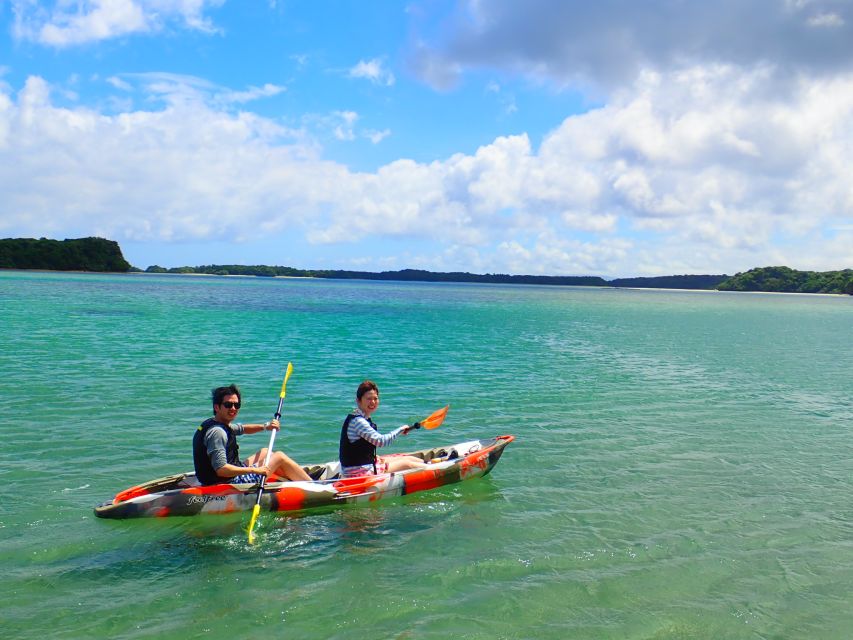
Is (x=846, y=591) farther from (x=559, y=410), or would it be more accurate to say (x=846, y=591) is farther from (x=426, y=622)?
(x=559, y=410)

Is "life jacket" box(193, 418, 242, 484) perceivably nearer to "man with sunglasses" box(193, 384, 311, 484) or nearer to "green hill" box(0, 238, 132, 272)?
"man with sunglasses" box(193, 384, 311, 484)

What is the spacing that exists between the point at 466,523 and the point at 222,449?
A: 3940mm

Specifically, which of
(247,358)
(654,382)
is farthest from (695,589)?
(247,358)

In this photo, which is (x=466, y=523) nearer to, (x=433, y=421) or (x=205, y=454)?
(x=433, y=421)

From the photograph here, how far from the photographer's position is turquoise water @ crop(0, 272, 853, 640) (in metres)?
7.02

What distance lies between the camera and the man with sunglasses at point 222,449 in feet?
29.9

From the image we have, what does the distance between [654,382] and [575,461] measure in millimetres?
11971

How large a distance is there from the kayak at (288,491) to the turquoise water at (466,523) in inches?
8.2

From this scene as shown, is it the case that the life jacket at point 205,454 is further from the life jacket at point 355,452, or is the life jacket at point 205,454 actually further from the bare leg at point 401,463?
the bare leg at point 401,463

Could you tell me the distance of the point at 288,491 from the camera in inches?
389

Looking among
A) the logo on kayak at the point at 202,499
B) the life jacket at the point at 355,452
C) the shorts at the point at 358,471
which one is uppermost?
the life jacket at the point at 355,452

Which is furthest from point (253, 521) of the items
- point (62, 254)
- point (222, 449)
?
point (62, 254)

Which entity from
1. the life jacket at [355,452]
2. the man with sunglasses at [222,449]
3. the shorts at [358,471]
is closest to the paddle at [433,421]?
the life jacket at [355,452]

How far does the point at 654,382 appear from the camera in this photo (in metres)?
23.5
